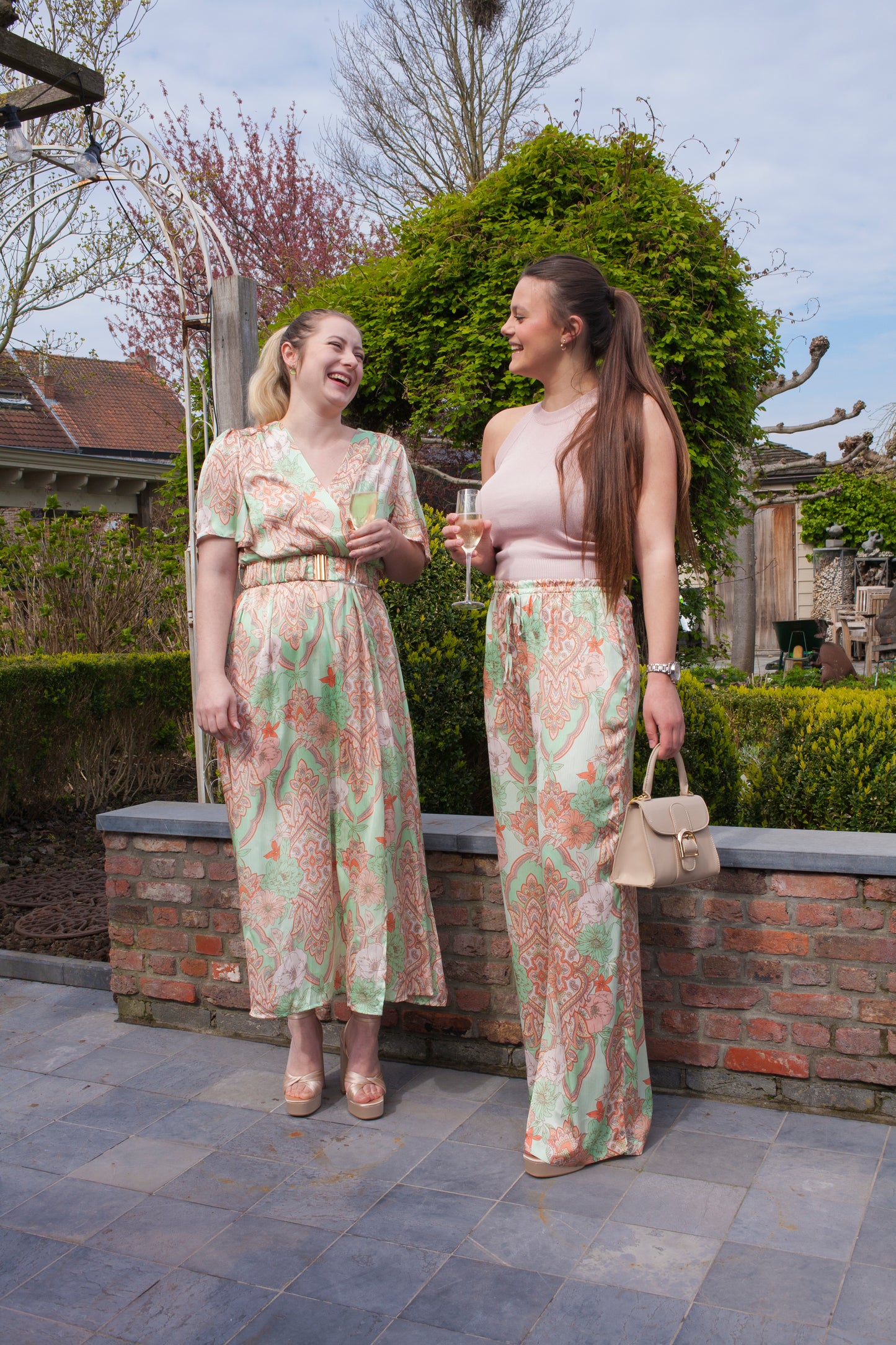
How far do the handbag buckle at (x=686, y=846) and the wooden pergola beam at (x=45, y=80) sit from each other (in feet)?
13.6

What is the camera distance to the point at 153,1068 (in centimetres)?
312

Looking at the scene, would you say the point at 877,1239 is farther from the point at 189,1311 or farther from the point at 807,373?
the point at 807,373

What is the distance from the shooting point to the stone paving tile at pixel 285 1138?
2549 mm

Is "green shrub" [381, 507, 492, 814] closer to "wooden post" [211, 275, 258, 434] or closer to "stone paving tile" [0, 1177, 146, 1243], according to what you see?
"wooden post" [211, 275, 258, 434]

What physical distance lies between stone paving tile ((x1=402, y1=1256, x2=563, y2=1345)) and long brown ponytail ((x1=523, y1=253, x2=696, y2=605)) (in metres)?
1.40

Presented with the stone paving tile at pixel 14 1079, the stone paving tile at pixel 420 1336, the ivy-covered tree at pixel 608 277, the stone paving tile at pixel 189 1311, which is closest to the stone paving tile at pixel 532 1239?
the stone paving tile at pixel 420 1336

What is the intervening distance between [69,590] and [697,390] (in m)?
4.86

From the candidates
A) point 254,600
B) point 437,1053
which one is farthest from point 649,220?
point 437,1053

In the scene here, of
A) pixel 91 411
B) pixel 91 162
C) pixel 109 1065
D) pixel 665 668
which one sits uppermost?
pixel 91 411

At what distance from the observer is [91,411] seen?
65.6 feet

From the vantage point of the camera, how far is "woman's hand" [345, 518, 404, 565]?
2.66 metres

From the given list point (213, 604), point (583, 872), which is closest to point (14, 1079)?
point (213, 604)

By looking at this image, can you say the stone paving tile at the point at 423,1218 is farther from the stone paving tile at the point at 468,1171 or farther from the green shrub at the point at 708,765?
the green shrub at the point at 708,765

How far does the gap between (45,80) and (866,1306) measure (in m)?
5.21
